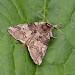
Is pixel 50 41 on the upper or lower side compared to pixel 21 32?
lower

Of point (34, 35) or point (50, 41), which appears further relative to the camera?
point (34, 35)

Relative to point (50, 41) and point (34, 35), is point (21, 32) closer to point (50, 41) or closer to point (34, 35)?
point (34, 35)

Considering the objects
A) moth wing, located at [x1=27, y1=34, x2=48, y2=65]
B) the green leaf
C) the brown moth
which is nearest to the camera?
the green leaf

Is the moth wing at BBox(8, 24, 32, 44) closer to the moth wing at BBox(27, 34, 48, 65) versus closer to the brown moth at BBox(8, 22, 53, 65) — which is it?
the brown moth at BBox(8, 22, 53, 65)

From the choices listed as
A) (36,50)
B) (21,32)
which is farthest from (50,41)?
(21,32)

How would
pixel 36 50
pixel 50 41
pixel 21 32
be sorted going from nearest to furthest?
pixel 50 41 → pixel 36 50 → pixel 21 32

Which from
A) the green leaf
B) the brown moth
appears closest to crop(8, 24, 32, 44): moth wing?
the brown moth

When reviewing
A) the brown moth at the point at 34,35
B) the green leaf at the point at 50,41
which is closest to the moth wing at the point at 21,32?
the brown moth at the point at 34,35

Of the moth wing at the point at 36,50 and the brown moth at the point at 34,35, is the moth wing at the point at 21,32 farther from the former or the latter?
the moth wing at the point at 36,50
